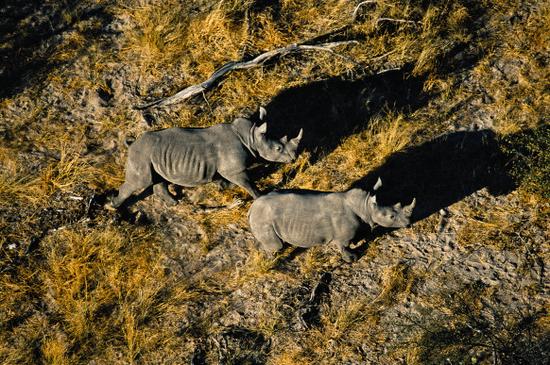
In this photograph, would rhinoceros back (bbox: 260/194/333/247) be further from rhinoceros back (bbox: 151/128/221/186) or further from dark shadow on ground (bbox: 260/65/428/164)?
dark shadow on ground (bbox: 260/65/428/164)

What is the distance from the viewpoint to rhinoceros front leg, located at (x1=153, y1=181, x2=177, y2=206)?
9.09 meters

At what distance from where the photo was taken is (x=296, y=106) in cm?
962

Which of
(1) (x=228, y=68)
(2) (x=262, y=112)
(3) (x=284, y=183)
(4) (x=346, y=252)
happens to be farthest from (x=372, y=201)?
(1) (x=228, y=68)

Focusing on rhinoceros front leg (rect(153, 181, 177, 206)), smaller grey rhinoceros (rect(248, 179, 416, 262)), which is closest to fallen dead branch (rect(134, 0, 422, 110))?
rhinoceros front leg (rect(153, 181, 177, 206))

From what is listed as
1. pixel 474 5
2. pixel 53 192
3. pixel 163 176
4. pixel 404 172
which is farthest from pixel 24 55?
pixel 474 5

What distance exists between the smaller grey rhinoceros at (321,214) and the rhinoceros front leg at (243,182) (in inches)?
16.3

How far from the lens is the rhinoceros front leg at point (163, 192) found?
909 cm

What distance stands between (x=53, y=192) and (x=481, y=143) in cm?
624

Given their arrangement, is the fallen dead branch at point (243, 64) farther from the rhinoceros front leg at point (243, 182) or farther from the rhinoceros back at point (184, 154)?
the rhinoceros front leg at point (243, 182)

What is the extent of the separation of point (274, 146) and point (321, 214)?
1132 mm

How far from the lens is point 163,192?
9.12m

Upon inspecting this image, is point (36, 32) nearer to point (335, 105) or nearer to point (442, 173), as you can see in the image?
point (335, 105)

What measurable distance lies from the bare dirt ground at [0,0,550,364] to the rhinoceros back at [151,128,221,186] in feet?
2.57

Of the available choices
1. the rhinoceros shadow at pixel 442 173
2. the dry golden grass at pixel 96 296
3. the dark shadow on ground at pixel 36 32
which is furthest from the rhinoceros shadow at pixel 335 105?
the dark shadow on ground at pixel 36 32
